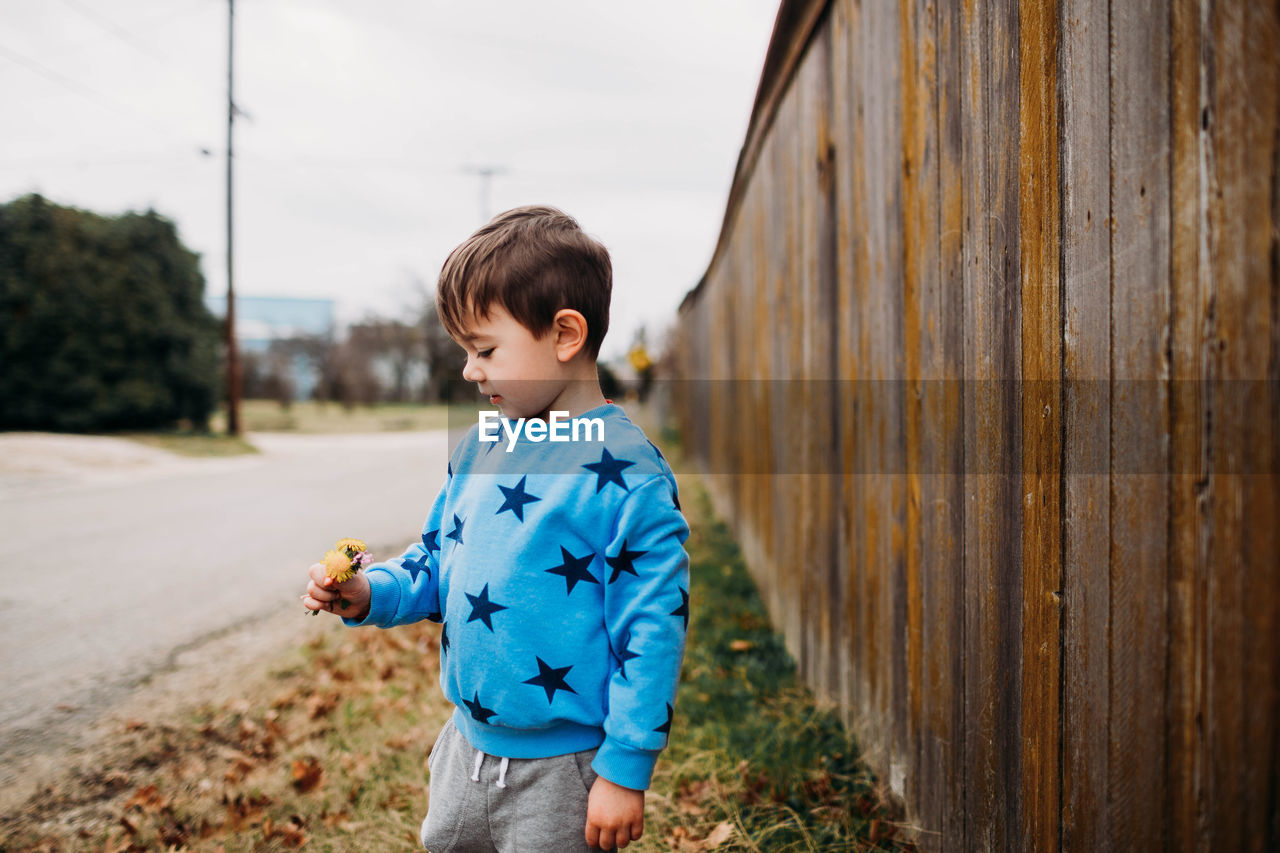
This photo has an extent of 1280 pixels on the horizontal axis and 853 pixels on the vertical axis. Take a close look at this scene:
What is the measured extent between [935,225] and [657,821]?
175 centimetres

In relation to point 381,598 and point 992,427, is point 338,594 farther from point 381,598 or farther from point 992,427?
point 992,427

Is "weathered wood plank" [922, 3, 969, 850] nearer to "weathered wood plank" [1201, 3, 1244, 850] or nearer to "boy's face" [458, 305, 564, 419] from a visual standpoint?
"weathered wood plank" [1201, 3, 1244, 850]

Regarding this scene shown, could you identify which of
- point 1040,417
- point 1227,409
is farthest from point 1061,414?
point 1227,409

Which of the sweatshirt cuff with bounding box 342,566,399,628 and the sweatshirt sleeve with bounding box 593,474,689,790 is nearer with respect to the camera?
the sweatshirt sleeve with bounding box 593,474,689,790

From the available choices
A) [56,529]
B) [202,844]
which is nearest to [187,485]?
[56,529]

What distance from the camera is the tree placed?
14.5 m

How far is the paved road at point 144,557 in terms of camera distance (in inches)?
138

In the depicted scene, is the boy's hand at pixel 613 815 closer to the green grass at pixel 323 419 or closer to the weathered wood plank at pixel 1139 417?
the weathered wood plank at pixel 1139 417

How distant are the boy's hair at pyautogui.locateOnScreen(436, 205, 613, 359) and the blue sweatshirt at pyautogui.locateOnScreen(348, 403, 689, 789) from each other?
20 cm

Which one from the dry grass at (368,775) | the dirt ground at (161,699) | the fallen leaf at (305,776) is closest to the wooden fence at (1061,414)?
the dry grass at (368,775)

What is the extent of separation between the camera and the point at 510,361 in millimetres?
1359

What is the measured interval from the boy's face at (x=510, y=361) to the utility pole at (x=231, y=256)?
17.1 metres

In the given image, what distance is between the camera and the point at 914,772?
1.97m

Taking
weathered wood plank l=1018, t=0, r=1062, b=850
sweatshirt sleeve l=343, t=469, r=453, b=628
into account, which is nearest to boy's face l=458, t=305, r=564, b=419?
sweatshirt sleeve l=343, t=469, r=453, b=628
